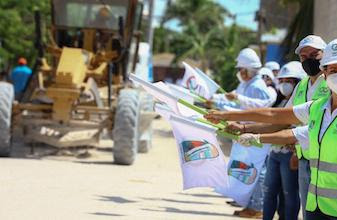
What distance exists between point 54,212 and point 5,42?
81.6 feet

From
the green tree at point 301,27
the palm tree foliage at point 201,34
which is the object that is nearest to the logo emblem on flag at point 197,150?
the green tree at point 301,27

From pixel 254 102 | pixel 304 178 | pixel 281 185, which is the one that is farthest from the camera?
pixel 254 102

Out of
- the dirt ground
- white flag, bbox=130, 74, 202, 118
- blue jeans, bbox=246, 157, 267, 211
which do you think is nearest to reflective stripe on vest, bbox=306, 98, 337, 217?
white flag, bbox=130, 74, 202, 118

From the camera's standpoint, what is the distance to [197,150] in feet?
19.9

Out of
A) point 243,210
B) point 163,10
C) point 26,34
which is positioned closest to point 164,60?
point 163,10

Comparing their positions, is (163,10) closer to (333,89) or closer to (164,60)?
(164,60)

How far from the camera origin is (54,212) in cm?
685

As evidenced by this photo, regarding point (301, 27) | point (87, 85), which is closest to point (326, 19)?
point (301, 27)

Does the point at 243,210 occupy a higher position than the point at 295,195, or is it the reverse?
the point at 295,195

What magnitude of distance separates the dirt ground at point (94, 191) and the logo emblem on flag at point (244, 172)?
497mm

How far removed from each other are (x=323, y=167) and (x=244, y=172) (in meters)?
3.39

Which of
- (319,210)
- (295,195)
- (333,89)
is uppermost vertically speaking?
(333,89)

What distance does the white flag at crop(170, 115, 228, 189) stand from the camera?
597 cm

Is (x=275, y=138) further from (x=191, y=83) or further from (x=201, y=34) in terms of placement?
(x=201, y=34)
